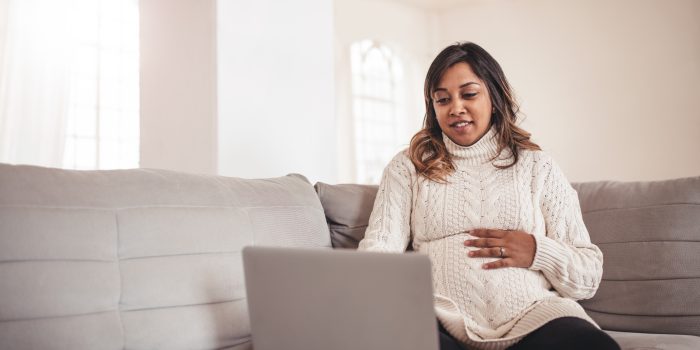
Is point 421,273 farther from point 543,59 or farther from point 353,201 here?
point 543,59

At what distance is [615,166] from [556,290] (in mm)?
4096

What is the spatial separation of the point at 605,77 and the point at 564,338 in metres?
4.67

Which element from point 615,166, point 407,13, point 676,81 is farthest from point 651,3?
point 407,13

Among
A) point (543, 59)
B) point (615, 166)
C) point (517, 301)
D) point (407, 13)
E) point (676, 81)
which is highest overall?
point (407, 13)

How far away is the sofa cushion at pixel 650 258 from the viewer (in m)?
1.67

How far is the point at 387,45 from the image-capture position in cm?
604

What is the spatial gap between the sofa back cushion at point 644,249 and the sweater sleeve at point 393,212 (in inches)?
5.6

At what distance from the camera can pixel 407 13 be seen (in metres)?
6.21

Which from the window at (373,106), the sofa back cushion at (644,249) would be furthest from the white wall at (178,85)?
the window at (373,106)

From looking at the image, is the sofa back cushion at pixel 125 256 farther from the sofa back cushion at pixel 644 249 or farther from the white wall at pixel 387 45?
the white wall at pixel 387 45

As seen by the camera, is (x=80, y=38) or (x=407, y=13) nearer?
(x=80, y=38)

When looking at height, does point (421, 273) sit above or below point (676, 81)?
below

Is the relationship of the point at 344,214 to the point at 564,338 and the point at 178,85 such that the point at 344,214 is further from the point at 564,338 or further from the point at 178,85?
the point at 178,85

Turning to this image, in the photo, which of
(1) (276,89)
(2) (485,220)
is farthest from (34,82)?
(2) (485,220)
